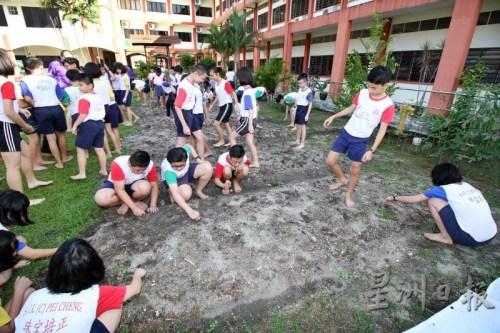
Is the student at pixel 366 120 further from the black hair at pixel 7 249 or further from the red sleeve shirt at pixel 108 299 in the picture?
the black hair at pixel 7 249

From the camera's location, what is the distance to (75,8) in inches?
696

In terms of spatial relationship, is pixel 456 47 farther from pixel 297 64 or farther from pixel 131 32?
pixel 131 32

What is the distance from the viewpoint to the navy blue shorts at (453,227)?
2439mm

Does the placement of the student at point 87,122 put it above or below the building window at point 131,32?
below

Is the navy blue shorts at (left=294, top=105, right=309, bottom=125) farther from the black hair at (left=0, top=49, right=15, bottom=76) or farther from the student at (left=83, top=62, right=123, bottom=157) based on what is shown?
the black hair at (left=0, top=49, right=15, bottom=76)

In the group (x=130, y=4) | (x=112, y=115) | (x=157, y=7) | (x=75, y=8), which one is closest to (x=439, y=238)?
(x=112, y=115)

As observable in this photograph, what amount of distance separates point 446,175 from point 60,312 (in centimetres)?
319

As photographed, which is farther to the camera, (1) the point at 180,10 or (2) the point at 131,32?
(1) the point at 180,10

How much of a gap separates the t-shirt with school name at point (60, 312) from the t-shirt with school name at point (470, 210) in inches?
116

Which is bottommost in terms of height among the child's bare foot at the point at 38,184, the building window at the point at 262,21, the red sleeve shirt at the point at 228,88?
the child's bare foot at the point at 38,184

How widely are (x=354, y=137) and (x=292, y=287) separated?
1964mm

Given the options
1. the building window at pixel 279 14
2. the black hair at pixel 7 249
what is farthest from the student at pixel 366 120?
the building window at pixel 279 14

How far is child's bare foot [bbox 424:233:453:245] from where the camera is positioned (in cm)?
260

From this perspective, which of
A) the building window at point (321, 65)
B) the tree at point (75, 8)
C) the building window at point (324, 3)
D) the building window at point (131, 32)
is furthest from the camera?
the building window at point (131, 32)
